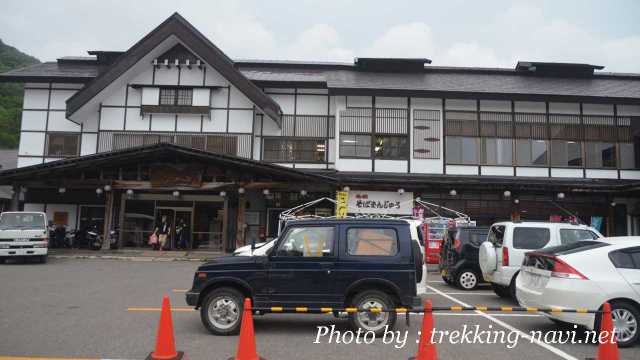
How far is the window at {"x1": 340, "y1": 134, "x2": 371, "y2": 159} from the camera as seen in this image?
72.3 feet

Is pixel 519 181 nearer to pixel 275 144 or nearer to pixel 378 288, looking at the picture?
pixel 275 144

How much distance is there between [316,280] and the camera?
6.88 metres

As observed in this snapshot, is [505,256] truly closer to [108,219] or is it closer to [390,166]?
[390,166]

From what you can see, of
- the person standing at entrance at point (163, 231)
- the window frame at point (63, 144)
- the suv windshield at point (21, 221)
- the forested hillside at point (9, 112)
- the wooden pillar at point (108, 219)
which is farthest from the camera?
the forested hillside at point (9, 112)

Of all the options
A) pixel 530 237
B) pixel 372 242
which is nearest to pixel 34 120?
pixel 372 242

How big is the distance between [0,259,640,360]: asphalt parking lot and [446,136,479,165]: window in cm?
1102

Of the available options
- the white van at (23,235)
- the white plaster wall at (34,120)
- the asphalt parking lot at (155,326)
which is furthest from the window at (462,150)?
the white plaster wall at (34,120)

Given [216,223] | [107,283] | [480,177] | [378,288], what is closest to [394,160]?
[480,177]

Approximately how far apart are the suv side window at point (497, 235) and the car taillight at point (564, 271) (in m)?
3.61

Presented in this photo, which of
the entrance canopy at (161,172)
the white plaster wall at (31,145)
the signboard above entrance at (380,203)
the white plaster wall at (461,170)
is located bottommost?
the signboard above entrance at (380,203)

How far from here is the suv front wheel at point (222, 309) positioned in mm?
6809

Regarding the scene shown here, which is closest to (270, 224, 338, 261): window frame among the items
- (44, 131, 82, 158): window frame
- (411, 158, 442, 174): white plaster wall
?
(411, 158, 442, 174): white plaster wall

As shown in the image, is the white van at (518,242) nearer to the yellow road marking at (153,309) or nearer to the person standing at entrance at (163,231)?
the yellow road marking at (153,309)

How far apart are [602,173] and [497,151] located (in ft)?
17.2
